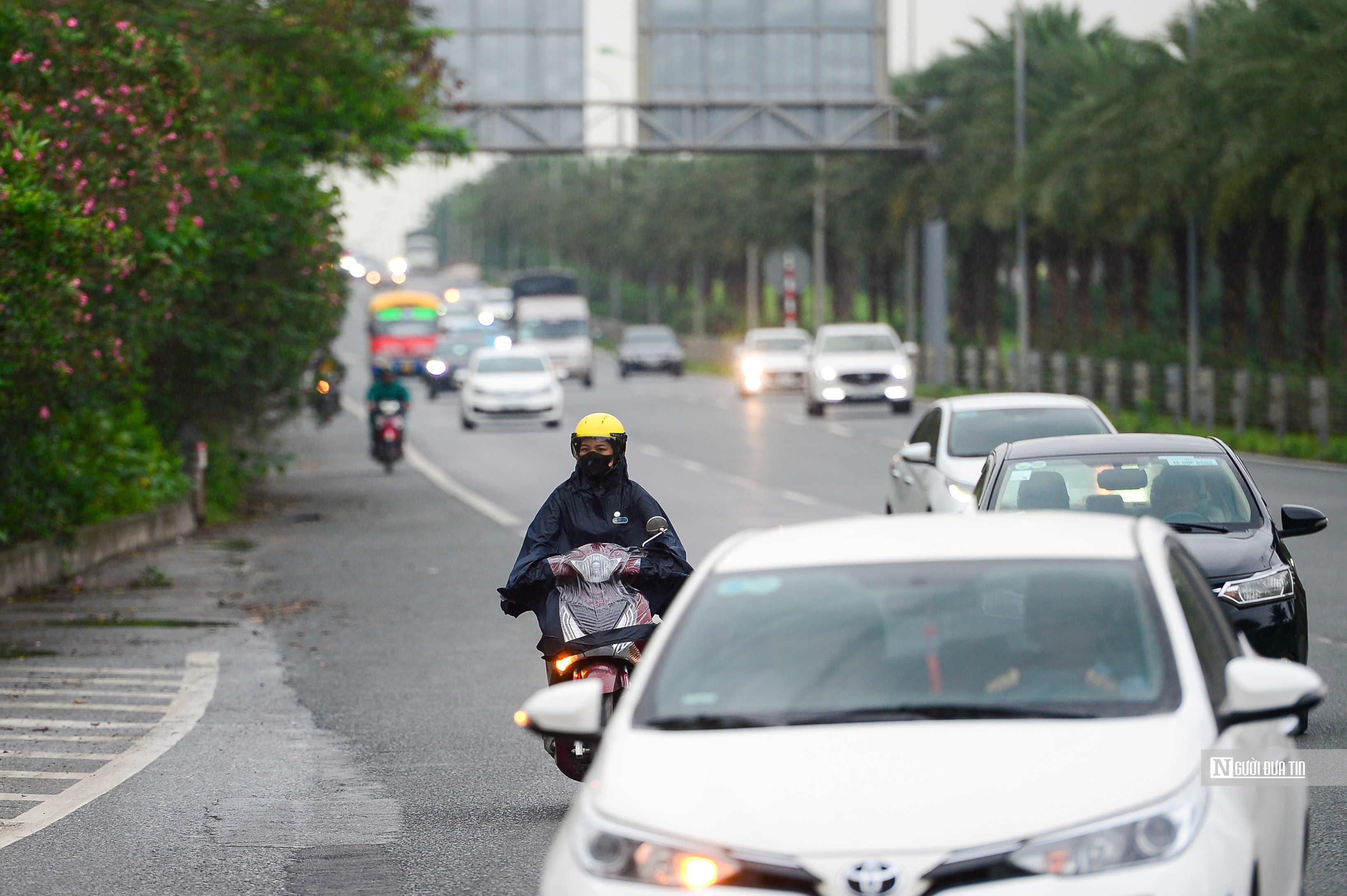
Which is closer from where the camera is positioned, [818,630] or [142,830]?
[818,630]

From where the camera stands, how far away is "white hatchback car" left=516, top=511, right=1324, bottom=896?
4.28 metres

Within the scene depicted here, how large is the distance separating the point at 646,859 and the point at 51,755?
6169mm

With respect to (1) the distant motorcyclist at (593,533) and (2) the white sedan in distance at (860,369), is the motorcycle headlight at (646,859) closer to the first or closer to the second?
(1) the distant motorcyclist at (593,533)

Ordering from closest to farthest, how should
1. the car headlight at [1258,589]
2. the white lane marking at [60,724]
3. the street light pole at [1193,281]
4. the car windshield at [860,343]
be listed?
the car headlight at [1258,589], the white lane marking at [60,724], the street light pole at [1193,281], the car windshield at [860,343]

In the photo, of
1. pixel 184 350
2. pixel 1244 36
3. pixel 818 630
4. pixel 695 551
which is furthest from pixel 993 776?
pixel 1244 36

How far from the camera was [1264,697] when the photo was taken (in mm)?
4809

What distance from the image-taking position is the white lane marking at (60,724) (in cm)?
1073

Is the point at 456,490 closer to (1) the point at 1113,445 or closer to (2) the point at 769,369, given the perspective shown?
(1) the point at 1113,445

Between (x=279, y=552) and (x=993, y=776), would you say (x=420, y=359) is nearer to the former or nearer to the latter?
(x=279, y=552)

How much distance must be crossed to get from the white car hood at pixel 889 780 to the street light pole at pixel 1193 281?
33.9m

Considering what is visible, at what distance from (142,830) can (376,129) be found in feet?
68.2

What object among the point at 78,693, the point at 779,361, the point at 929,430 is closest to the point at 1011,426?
the point at 929,430

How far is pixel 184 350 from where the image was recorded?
80.1 ft

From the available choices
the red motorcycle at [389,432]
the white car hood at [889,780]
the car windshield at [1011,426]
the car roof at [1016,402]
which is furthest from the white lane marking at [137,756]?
the red motorcycle at [389,432]
